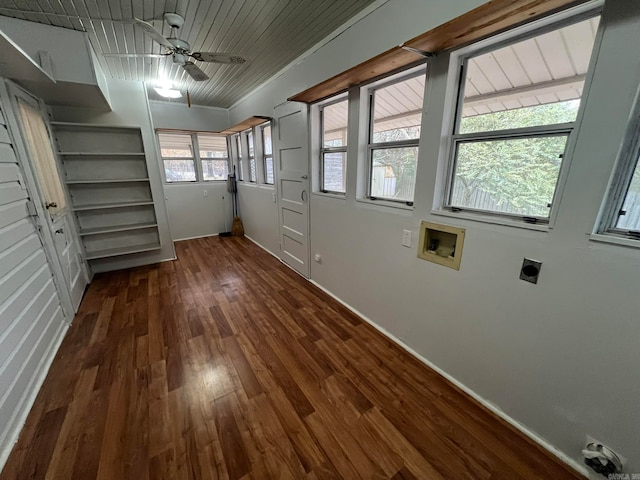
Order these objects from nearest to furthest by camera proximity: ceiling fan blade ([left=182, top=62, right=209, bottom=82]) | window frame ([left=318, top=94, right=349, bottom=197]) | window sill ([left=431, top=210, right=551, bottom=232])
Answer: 1. window sill ([left=431, top=210, right=551, bottom=232])
2. ceiling fan blade ([left=182, top=62, right=209, bottom=82])
3. window frame ([left=318, top=94, right=349, bottom=197])

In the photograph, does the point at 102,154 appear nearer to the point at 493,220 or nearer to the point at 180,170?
the point at 180,170

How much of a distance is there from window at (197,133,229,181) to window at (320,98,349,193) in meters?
3.50

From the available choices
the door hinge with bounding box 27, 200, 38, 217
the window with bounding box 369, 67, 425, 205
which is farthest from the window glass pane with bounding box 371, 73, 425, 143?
the door hinge with bounding box 27, 200, 38, 217

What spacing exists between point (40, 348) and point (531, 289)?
328cm

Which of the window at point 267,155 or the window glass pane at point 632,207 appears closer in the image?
the window glass pane at point 632,207

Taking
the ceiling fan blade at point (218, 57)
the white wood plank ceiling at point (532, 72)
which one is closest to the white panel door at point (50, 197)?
the ceiling fan blade at point (218, 57)

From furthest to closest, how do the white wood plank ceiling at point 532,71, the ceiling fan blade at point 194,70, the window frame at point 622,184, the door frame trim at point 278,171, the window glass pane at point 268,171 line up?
the window glass pane at point 268,171, the door frame trim at point 278,171, the ceiling fan blade at point 194,70, the white wood plank ceiling at point 532,71, the window frame at point 622,184

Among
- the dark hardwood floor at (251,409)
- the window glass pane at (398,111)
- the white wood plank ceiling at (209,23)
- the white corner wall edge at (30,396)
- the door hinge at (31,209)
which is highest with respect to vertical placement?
the white wood plank ceiling at (209,23)

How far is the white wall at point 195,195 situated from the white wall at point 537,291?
12.2 feet

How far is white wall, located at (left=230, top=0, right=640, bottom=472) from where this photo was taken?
3.36 feet

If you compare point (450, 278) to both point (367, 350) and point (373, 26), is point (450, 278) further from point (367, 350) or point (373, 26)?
point (373, 26)

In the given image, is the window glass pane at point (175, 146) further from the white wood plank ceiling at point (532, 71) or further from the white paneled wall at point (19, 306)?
the white wood plank ceiling at point (532, 71)

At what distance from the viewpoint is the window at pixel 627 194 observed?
99cm

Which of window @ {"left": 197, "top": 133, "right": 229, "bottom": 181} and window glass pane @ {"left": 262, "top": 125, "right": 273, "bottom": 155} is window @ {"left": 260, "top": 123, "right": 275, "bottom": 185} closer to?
window glass pane @ {"left": 262, "top": 125, "right": 273, "bottom": 155}
